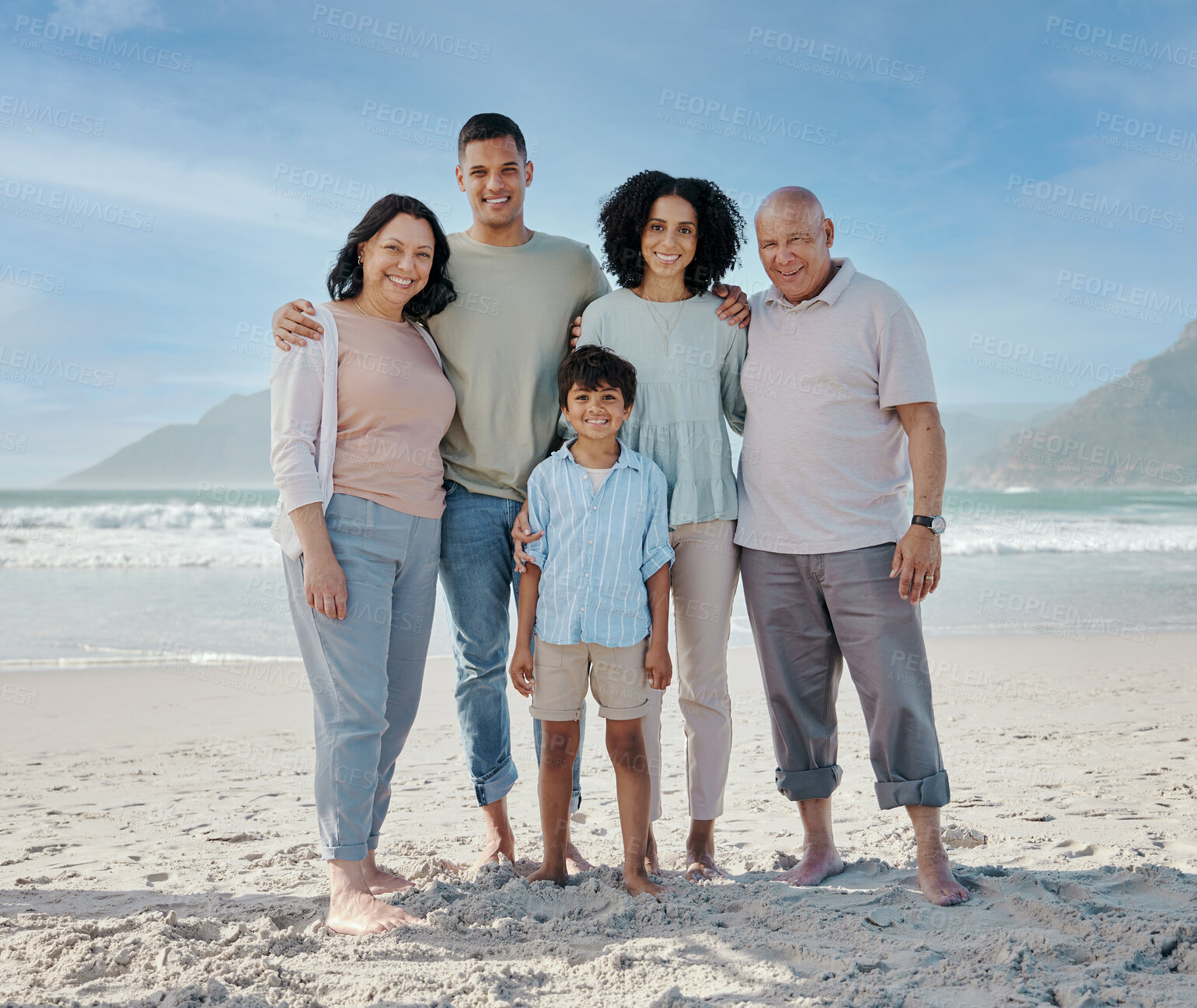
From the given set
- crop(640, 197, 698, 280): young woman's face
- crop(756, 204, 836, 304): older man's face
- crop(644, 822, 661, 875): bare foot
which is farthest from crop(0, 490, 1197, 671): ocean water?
crop(756, 204, 836, 304): older man's face

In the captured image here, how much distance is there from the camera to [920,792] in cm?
271

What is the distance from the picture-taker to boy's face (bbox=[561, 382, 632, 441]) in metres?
2.73

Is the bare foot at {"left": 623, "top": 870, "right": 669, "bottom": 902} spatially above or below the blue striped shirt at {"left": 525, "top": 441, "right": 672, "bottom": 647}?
below

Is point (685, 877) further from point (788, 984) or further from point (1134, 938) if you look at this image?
point (1134, 938)

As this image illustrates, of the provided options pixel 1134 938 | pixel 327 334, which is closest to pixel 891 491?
pixel 1134 938

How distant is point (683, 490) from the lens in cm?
286

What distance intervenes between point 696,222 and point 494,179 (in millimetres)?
760

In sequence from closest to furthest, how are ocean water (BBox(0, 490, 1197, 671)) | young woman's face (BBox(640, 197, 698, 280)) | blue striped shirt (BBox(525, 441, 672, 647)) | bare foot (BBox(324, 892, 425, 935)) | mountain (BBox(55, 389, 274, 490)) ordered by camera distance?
bare foot (BBox(324, 892, 425, 935))
blue striped shirt (BBox(525, 441, 672, 647))
young woman's face (BBox(640, 197, 698, 280))
ocean water (BBox(0, 490, 1197, 671))
mountain (BBox(55, 389, 274, 490))

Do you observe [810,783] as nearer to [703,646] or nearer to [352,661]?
[703,646]

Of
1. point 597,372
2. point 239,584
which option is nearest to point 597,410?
point 597,372

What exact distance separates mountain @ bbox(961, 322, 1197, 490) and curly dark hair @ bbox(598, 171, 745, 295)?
121ft

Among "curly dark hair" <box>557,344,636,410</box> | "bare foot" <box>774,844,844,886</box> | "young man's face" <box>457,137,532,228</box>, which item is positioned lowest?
"bare foot" <box>774,844,844,886</box>

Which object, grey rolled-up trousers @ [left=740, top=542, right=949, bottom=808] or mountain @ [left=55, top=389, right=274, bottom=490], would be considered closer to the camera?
grey rolled-up trousers @ [left=740, top=542, right=949, bottom=808]

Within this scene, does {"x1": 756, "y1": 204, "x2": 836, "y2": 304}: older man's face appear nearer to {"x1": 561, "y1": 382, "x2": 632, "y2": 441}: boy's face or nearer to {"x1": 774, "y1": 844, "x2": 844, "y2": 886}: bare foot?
{"x1": 561, "y1": 382, "x2": 632, "y2": 441}: boy's face
